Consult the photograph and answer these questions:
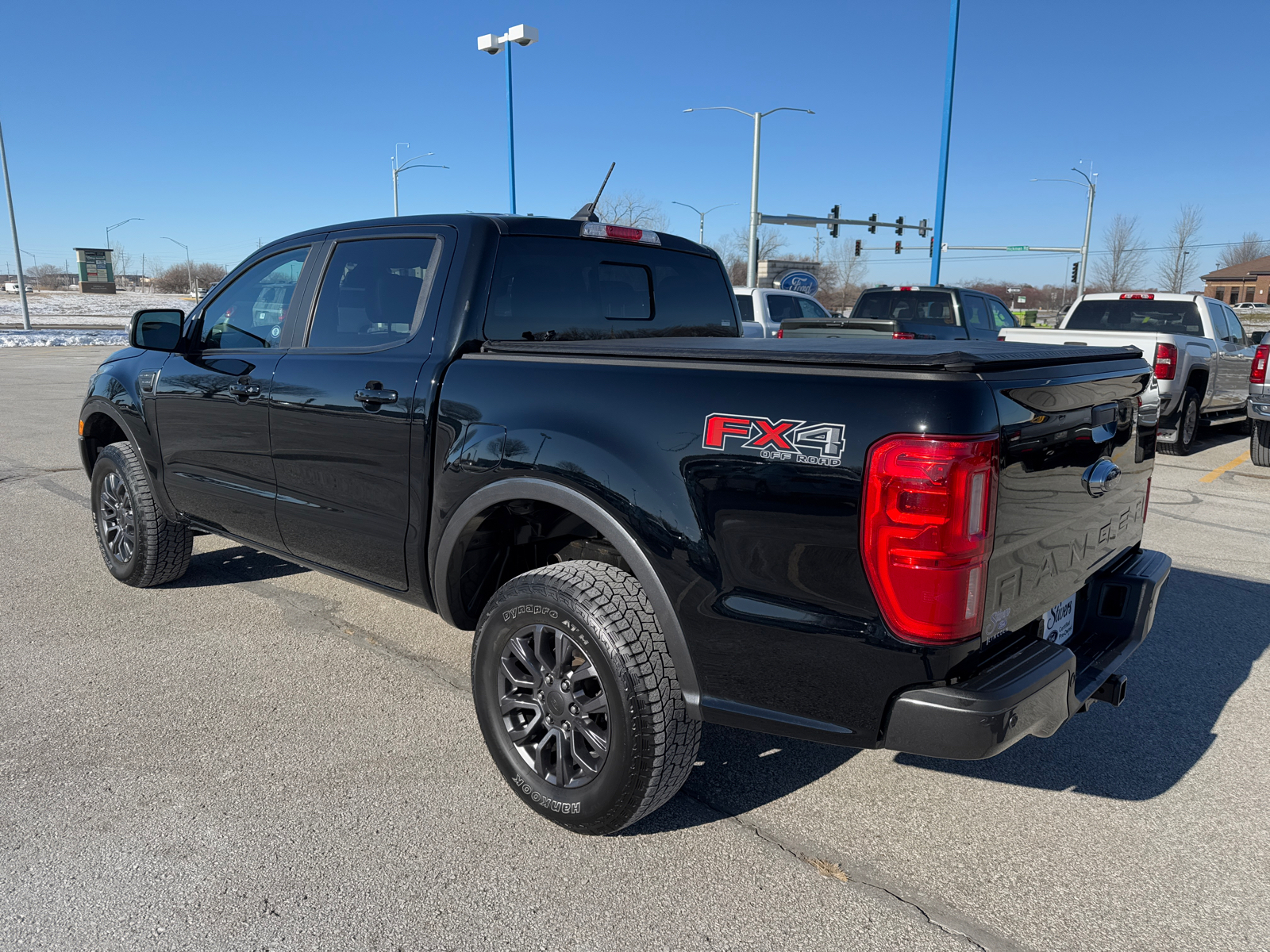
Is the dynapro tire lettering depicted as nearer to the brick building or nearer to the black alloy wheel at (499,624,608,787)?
the black alloy wheel at (499,624,608,787)

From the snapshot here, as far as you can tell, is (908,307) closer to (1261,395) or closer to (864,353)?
(1261,395)

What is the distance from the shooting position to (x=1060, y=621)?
2799 mm

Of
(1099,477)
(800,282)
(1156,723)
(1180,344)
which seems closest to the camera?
(1099,477)

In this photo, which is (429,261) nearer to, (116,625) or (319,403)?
(319,403)

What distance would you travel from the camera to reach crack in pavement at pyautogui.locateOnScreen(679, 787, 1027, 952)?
91.3 inches

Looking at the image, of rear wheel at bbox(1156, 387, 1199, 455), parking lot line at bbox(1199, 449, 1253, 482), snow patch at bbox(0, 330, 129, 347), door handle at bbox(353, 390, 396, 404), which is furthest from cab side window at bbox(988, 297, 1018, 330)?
snow patch at bbox(0, 330, 129, 347)

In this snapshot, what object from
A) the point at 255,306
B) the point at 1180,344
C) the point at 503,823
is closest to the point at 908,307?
the point at 1180,344

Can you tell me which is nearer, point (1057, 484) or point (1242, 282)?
point (1057, 484)

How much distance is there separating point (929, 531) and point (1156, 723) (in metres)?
2.15

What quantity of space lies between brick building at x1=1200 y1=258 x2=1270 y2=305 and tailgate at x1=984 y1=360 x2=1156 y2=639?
9375cm

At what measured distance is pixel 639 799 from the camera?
8.48 feet

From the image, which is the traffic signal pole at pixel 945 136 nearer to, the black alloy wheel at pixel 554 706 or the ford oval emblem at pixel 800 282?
the ford oval emblem at pixel 800 282

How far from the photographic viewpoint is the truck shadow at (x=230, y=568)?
5.19 metres

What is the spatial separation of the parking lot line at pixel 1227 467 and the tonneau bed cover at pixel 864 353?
6.80 metres
